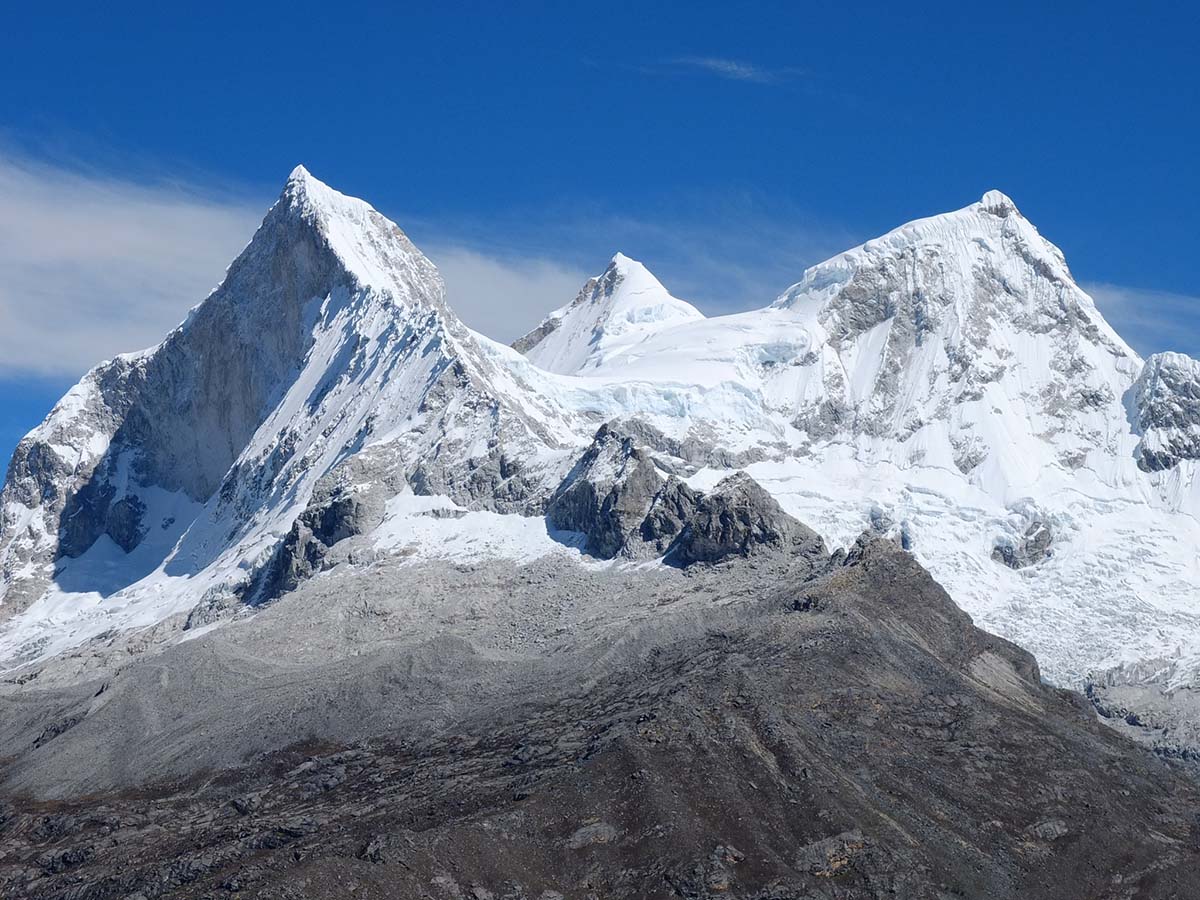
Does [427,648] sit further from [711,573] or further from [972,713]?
[972,713]

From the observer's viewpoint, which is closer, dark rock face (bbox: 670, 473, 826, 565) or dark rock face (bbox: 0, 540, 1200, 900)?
dark rock face (bbox: 0, 540, 1200, 900)

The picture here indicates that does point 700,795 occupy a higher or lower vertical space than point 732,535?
lower

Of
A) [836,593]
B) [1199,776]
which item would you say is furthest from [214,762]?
[1199,776]

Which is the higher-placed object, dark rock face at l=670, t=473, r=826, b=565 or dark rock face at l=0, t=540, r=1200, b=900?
dark rock face at l=670, t=473, r=826, b=565

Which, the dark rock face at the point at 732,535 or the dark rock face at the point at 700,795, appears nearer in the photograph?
the dark rock face at the point at 700,795
